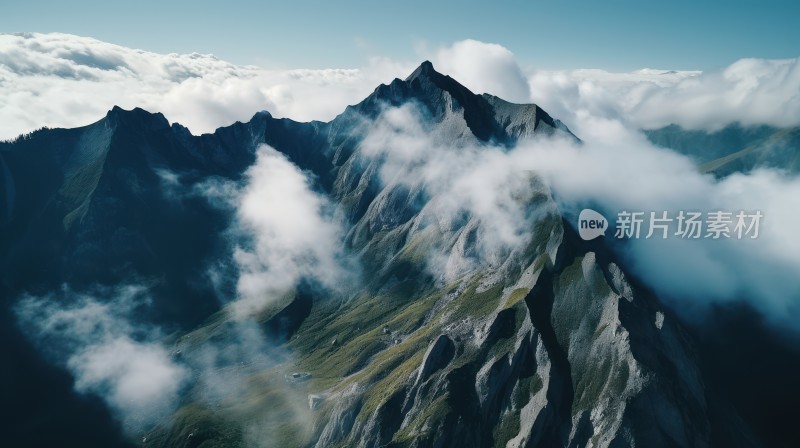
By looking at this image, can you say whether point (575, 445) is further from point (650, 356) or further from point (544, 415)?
point (650, 356)

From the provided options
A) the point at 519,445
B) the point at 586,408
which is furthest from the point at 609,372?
the point at 519,445

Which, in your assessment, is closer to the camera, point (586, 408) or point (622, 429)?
point (622, 429)

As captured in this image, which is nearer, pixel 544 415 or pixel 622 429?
pixel 622 429

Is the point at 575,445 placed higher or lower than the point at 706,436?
higher

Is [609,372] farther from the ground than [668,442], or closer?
farther from the ground

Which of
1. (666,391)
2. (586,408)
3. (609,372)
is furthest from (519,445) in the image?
(666,391)

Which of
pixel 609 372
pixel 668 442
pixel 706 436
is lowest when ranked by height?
pixel 706 436

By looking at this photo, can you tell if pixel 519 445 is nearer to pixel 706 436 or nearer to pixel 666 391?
pixel 666 391

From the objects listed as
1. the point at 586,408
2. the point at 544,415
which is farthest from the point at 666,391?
the point at 544,415
